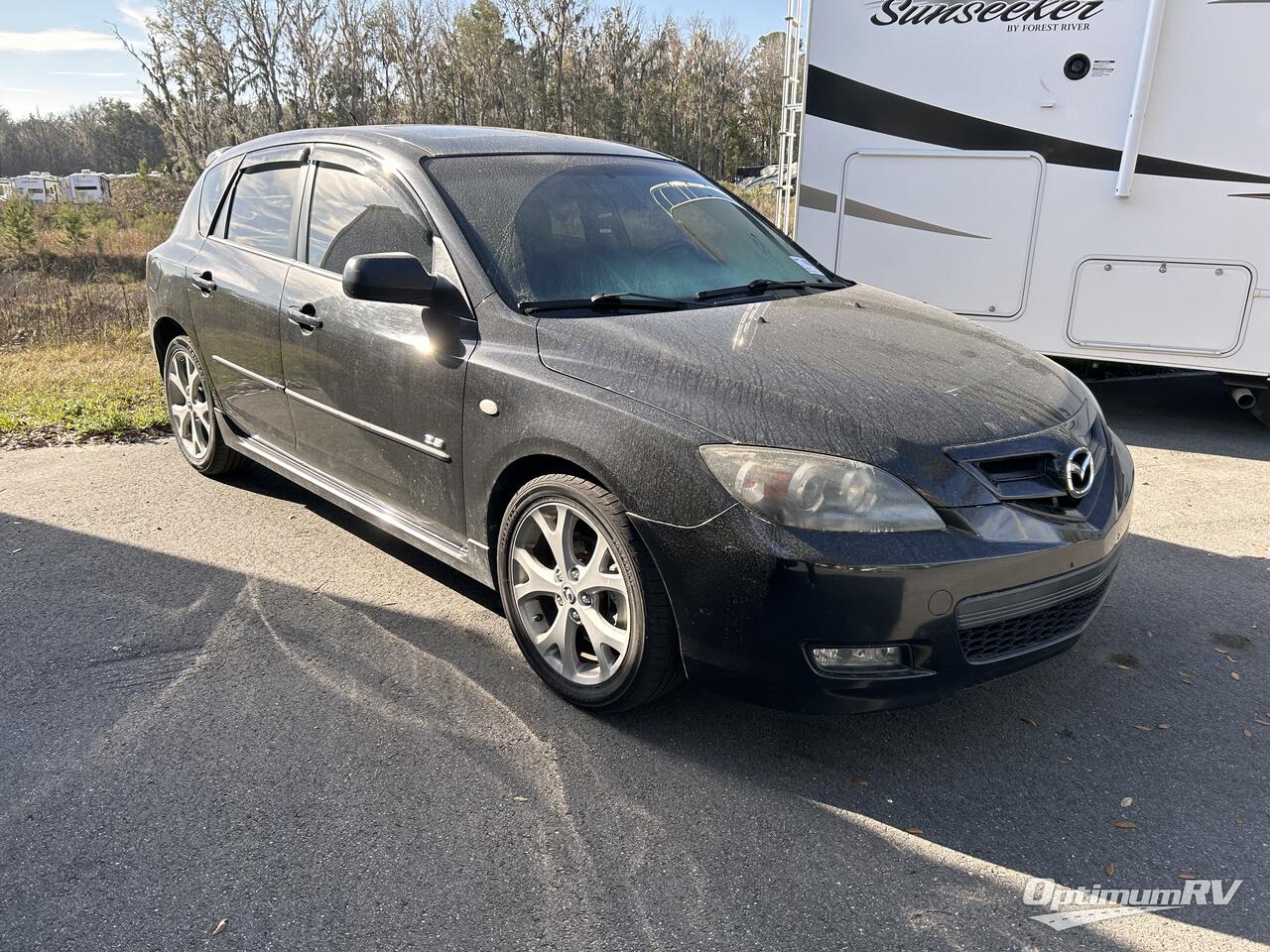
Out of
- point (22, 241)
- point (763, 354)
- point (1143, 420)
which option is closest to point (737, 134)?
point (22, 241)

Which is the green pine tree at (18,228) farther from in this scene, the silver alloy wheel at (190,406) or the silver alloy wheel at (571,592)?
the silver alloy wheel at (571,592)

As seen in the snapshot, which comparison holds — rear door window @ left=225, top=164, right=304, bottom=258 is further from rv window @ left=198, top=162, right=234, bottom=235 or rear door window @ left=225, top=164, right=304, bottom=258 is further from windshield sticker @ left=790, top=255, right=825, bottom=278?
windshield sticker @ left=790, top=255, right=825, bottom=278

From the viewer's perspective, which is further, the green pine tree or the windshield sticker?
the green pine tree

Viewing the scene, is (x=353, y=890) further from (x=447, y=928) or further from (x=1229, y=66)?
(x=1229, y=66)

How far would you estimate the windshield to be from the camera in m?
3.27

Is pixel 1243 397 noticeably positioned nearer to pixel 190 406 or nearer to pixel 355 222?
pixel 355 222

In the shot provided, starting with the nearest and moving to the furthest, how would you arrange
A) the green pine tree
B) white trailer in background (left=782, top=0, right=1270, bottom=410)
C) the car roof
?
the car roof → white trailer in background (left=782, top=0, right=1270, bottom=410) → the green pine tree

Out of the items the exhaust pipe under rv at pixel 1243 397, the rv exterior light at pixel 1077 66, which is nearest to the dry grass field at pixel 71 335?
the rv exterior light at pixel 1077 66

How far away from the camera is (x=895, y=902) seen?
221 centimetres

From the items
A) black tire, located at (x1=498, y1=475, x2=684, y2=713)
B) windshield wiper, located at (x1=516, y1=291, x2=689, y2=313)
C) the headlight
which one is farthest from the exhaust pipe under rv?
black tire, located at (x1=498, y1=475, x2=684, y2=713)

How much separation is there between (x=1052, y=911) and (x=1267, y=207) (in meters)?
5.51

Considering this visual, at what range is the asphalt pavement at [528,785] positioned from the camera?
7.11 ft

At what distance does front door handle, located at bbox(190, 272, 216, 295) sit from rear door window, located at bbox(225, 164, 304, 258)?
0.22 metres

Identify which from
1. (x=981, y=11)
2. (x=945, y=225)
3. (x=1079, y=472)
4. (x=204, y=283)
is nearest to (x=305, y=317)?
(x=204, y=283)
